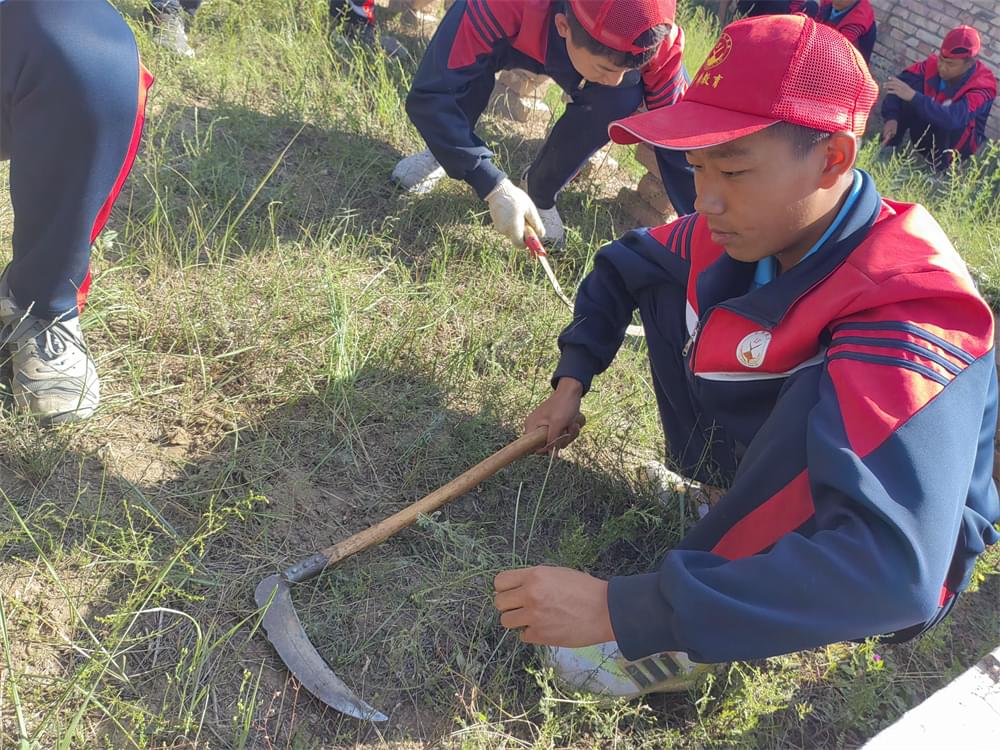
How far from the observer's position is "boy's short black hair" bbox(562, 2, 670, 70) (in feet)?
8.11

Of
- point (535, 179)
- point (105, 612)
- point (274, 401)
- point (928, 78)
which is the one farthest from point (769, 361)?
point (928, 78)

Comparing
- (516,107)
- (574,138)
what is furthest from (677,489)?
(516,107)

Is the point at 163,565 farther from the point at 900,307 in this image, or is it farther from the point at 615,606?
the point at 900,307

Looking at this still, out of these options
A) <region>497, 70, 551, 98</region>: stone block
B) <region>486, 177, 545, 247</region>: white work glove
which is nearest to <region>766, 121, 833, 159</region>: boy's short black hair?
<region>486, 177, 545, 247</region>: white work glove

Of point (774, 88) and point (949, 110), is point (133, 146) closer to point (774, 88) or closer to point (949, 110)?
point (774, 88)

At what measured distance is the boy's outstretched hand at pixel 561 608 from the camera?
4.71 ft

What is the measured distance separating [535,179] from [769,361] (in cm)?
183

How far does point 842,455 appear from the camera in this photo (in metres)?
1.24

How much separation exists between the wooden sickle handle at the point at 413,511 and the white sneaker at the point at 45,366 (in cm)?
67

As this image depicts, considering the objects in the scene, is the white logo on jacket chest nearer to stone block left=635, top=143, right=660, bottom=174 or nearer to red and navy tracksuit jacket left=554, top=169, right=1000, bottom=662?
red and navy tracksuit jacket left=554, top=169, right=1000, bottom=662

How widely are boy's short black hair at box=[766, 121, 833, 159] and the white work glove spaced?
1387 mm

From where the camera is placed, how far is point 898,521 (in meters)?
1.20

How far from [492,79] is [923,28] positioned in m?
6.28

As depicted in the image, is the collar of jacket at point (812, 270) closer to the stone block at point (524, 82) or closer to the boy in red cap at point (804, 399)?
the boy in red cap at point (804, 399)
